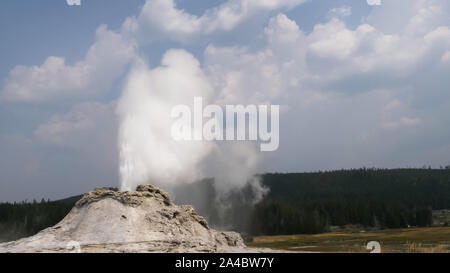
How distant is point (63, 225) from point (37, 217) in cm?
6585

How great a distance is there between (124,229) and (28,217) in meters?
70.5

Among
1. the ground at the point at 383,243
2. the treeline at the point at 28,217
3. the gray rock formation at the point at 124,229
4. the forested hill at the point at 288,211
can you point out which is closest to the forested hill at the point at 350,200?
the forested hill at the point at 288,211

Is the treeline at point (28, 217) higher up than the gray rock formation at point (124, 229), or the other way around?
the gray rock formation at point (124, 229)

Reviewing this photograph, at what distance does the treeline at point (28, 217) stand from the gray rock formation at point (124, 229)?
5708 centimetres

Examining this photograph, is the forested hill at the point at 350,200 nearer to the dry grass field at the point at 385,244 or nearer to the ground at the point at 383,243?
the ground at the point at 383,243

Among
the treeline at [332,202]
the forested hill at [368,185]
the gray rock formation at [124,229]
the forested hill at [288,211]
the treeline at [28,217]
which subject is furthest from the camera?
the forested hill at [368,185]

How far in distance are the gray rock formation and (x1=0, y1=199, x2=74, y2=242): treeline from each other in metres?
57.1

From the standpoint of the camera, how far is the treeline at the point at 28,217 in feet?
250

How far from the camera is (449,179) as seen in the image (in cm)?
16862

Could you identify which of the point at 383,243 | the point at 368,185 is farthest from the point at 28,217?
the point at 368,185

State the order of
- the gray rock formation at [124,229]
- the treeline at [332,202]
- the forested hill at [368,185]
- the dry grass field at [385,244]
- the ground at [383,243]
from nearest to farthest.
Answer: the gray rock formation at [124,229]
the dry grass field at [385,244]
the ground at [383,243]
the treeline at [332,202]
the forested hill at [368,185]

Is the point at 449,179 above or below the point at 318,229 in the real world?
above
